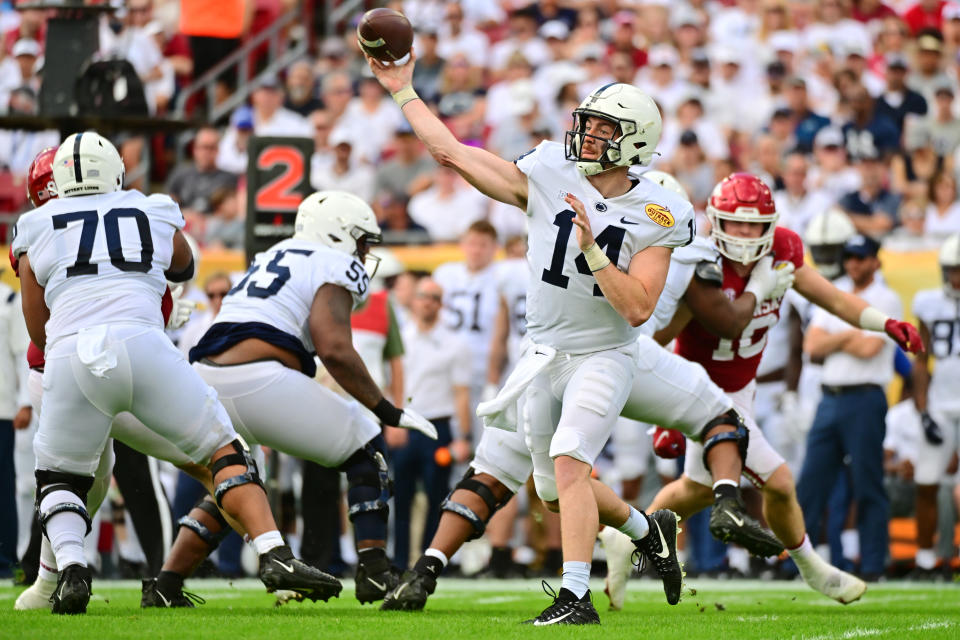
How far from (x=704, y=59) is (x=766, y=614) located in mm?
7916

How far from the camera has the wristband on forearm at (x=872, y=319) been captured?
23.8 ft

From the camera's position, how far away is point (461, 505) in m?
6.53

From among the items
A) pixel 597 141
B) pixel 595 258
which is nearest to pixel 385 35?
pixel 597 141

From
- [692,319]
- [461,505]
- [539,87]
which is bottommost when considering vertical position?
[461,505]

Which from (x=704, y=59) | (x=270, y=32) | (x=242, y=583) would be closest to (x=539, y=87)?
(x=704, y=59)

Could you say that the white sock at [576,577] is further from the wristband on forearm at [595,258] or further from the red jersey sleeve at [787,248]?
the red jersey sleeve at [787,248]

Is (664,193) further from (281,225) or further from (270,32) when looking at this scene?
(270,32)

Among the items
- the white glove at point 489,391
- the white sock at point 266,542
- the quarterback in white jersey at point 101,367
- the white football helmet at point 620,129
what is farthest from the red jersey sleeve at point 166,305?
the white glove at point 489,391

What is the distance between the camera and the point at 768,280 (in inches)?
278

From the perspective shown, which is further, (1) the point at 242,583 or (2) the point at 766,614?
(1) the point at 242,583

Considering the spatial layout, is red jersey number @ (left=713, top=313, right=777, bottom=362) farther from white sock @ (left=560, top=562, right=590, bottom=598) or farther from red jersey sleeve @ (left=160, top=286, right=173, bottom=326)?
red jersey sleeve @ (left=160, top=286, right=173, bottom=326)

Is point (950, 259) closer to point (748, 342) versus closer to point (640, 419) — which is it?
point (748, 342)

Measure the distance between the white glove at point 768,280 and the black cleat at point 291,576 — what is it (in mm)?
2406

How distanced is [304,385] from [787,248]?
2.36m
